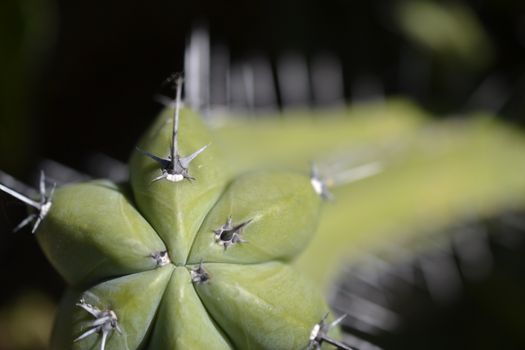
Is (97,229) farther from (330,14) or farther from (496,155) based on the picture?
(330,14)

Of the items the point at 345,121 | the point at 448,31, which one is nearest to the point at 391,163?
the point at 345,121

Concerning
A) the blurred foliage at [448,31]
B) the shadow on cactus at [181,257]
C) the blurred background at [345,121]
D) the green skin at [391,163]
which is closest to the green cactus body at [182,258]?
the shadow on cactus at [181,257]

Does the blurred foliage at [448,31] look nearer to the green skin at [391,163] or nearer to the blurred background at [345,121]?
the blurred background at [345,121]

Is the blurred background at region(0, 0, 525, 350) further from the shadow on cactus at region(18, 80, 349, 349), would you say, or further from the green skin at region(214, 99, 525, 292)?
the shadow on cactus at region(18, 80, 349, 349)

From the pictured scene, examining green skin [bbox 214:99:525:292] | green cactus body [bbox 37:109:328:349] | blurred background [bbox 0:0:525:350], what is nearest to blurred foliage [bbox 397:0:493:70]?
blurred background [bbox 0:0:525:350]

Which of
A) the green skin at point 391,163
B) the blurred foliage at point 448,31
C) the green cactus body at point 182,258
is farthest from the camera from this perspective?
the blurred foliage at point 448,31

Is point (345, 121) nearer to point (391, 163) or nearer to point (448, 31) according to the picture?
point (391, 163)

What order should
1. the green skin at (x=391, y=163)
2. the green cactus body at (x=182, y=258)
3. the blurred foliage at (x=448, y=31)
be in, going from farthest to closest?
the blurred foliage at (x=448, y=31) → the green skin at (x=391, y=163) → the green cactus body at (x=182, y=258)
